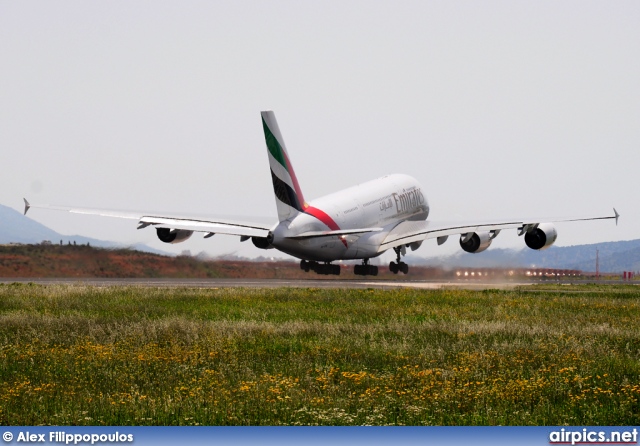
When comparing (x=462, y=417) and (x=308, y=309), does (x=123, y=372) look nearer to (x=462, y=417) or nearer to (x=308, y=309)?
(x=462, y=417)

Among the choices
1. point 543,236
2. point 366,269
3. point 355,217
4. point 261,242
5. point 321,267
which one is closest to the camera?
point 543,236

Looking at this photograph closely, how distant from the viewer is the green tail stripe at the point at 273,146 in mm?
54656

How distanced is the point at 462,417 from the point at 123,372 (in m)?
7.81

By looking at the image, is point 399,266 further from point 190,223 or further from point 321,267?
point 190,223

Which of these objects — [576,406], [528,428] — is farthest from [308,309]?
[528,428]

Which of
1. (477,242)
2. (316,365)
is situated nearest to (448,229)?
(477,242)

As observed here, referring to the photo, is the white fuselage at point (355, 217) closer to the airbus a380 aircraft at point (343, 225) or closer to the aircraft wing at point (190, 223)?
the airbus a380 aircraft at point (343, 225)

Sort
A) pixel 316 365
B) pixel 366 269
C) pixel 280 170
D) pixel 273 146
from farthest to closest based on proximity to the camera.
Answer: pixel 366 269, pixel 280 170, pixel 273 146, pixel 316 365

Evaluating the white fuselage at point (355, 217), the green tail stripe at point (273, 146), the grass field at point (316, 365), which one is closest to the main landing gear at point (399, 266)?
the white fuselage at point (355, 217)

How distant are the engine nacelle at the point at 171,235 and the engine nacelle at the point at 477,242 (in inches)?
704

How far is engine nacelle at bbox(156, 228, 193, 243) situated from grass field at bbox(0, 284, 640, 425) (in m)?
20.2

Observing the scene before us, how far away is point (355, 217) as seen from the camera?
2383 inches

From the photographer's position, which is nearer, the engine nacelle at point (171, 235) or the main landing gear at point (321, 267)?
the engine nacelle at point (171, 235)

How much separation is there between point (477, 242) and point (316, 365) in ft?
140
